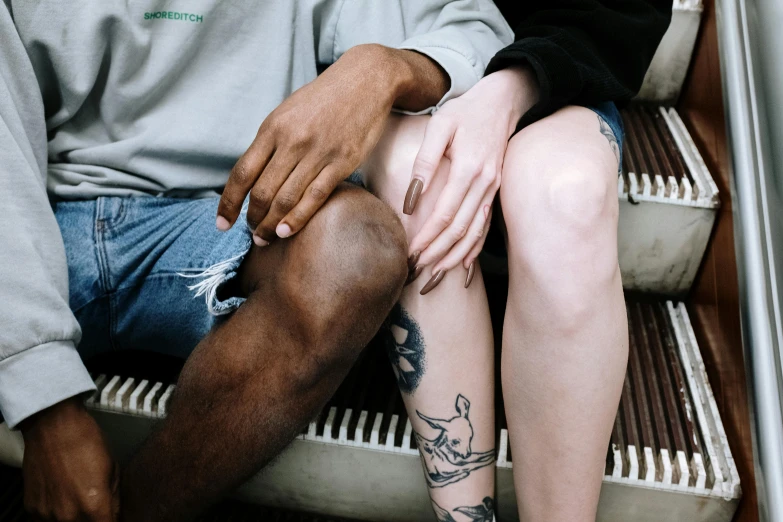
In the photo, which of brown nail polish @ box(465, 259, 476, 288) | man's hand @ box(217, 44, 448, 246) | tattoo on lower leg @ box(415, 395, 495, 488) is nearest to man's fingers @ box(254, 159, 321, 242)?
man's hand @ box(217, 44, 448, 246)

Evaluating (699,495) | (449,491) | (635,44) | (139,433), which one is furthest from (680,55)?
(139,433)

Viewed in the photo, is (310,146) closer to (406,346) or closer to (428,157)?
(428,157)

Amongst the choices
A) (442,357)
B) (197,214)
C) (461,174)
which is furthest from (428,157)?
(197,214)

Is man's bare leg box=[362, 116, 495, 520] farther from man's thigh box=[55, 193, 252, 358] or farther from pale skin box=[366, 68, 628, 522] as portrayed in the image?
man's thigh box=[55, 193, 252, 358]

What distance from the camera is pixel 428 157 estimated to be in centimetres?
67

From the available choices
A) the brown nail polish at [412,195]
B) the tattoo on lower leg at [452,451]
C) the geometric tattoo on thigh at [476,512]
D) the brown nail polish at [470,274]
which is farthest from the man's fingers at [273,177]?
the geometric tattoo on thigh at [476,512]

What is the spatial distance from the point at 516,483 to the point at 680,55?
931 mm

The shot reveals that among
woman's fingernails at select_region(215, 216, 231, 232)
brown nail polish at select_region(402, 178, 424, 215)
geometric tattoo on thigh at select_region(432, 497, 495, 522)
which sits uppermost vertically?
brown nail polish at select_region(402, 178, 424, 215)

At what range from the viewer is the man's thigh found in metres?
0.79

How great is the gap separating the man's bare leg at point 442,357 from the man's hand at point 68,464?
0.37 m

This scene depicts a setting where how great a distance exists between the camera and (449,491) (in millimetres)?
780

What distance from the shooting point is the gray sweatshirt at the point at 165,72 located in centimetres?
76

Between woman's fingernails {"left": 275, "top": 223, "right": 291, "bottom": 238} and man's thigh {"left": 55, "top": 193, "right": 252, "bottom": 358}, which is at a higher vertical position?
woman's fingernails {"left": 275, "top": 223, "right": 291, "bottom": 238}

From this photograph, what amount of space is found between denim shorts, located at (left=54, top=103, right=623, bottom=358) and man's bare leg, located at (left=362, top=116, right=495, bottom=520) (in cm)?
9
